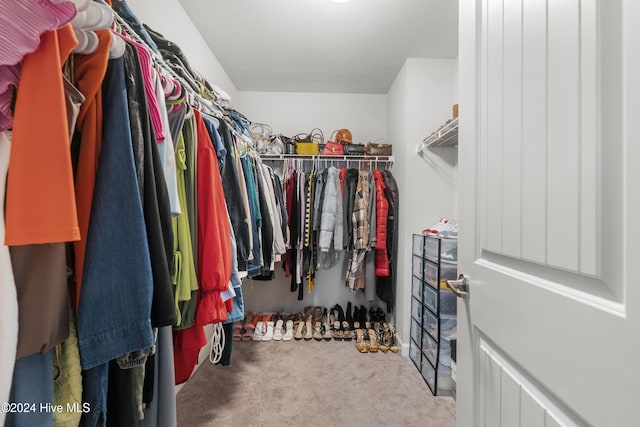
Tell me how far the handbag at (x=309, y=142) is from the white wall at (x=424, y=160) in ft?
2.77

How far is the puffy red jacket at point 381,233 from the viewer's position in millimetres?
2182

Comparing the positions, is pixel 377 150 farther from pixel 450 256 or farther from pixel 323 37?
pixel 450 256

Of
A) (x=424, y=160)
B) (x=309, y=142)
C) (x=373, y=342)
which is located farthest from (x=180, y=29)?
(x=373, y=342)

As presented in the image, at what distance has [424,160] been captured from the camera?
2.11 m

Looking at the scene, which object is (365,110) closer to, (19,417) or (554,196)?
(554,196)

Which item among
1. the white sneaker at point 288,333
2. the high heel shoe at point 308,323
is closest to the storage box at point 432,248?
the high heel shoe at point 308,323

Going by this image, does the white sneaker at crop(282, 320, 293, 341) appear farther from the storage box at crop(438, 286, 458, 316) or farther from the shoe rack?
the storage box at crop(438, 286, 458, 316)

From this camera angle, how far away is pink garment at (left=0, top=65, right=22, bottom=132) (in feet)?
1.34

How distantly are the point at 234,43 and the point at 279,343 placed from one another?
99.0 inches

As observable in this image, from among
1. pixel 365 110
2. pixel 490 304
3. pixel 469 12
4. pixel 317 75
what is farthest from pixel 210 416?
pixel 365 110

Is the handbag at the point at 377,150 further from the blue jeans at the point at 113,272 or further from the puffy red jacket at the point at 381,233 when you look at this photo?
the blue jeans at the point at 113,272

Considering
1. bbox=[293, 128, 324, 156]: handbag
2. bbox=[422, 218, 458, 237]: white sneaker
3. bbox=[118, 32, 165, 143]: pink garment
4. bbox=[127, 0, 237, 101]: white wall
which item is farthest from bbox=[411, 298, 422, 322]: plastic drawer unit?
Answer: bbox=[127, 0, 237, 101]: white wall

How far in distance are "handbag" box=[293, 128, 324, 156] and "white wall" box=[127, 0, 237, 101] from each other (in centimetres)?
86

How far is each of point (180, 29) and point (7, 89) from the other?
160 centimetres
